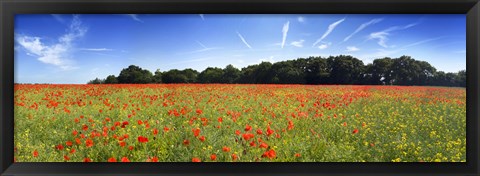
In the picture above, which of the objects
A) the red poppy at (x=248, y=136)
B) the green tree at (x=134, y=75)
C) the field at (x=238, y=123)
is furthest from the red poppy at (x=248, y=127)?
the green tree at (x=134, y=75)

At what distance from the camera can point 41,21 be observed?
3.00 meters

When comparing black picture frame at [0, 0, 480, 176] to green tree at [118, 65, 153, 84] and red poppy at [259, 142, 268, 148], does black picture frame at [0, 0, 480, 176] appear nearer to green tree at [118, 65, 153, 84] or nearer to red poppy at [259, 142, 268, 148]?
red poppy at [259, 142, 268, 148]

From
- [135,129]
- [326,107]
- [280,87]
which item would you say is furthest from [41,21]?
[326,107]

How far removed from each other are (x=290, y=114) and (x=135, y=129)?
4.65ft

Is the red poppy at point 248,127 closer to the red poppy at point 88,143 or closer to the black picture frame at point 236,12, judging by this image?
the black picture frame at point 236,12

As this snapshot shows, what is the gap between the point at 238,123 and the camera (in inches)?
130

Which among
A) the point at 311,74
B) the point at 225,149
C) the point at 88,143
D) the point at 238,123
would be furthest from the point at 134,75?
the point at 311,74

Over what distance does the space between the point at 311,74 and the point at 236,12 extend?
117 cm

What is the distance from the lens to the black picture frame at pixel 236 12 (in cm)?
247

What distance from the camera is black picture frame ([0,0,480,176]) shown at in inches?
97.3

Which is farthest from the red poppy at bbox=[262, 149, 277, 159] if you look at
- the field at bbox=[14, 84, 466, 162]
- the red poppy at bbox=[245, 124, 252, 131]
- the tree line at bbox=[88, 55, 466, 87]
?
the tree line at bbox=[88, 55, 466, 87]

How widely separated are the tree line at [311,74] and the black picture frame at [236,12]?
2.48 feet

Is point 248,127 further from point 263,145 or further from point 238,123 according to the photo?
point 263,145

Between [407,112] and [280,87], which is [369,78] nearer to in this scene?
[407,112]
